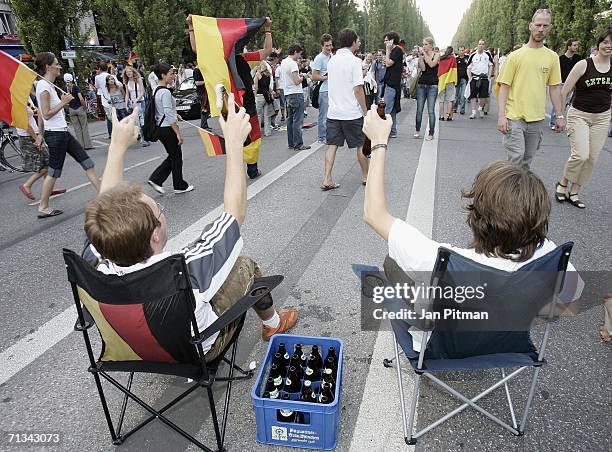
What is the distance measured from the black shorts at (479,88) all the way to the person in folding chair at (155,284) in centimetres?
Result: 1123

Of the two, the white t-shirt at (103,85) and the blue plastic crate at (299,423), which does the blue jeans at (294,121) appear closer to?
the white t-shirt at (103,85)

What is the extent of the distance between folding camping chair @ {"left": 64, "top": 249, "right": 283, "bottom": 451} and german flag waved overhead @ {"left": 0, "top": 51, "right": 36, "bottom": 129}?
3.70 m

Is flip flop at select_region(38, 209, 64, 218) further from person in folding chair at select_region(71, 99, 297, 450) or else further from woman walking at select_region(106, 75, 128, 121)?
woman walking at select_region(106, 75, 128, 121)

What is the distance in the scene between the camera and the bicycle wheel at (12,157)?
811 cm

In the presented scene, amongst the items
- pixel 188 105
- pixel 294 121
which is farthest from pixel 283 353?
pixel 188 105

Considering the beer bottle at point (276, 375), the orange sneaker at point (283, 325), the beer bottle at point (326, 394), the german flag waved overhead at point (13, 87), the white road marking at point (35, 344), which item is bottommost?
the white road marking at point (35, 344)

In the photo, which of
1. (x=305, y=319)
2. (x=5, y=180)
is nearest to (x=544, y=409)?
(x=305, y=319)

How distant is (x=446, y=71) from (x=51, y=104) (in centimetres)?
869

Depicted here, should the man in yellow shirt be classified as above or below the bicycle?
above

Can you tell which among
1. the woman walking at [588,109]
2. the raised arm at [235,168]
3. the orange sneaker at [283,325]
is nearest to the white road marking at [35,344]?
the orange sneaker at [283,325]

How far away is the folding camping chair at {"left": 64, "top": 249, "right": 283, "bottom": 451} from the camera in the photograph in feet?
5.09

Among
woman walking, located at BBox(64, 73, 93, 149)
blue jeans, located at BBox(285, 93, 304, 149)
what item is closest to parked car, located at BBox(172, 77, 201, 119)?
woman walking, located at BBox(64, 73, 93, 149)

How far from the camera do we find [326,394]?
6.61ft

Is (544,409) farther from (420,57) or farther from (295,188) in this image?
(420,57)
